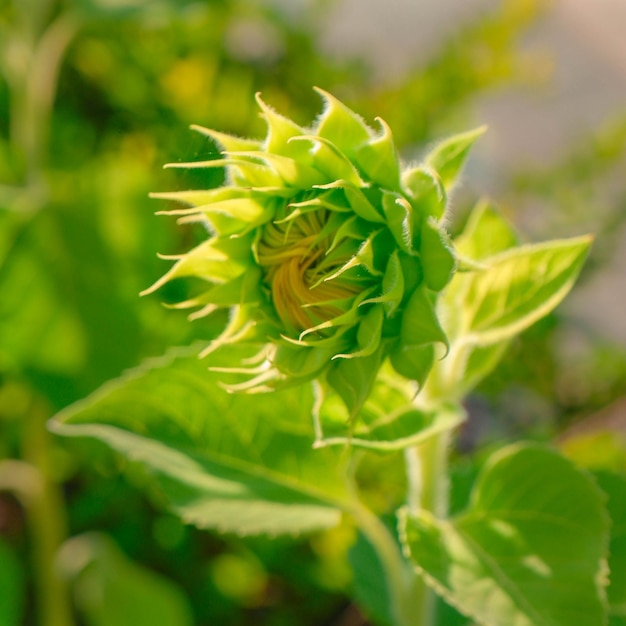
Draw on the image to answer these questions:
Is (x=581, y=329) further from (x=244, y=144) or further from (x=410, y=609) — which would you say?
(x=244, y=144)

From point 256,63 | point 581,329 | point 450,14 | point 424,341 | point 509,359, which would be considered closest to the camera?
point 424,341

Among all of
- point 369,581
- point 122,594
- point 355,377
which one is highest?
point 355,377

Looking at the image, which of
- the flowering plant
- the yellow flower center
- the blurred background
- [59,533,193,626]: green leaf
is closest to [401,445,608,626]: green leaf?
the flowering plant

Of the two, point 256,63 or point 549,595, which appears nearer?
point 549,595

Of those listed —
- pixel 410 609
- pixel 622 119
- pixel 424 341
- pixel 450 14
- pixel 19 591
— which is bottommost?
pixel 19 591

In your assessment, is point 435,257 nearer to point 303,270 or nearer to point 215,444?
point 303,270

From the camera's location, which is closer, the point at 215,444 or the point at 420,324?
the point at 420,324

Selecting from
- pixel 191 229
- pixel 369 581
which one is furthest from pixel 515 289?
pixel 191 229

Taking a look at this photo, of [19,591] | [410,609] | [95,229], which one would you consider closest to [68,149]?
[95,229]
